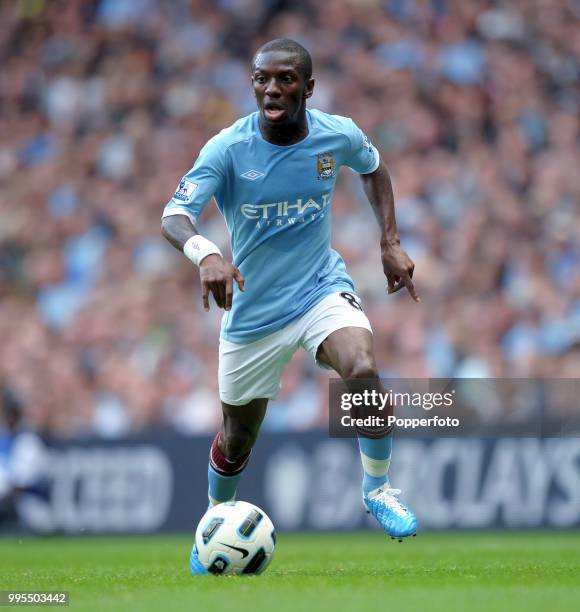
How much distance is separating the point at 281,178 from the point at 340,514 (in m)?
6.32

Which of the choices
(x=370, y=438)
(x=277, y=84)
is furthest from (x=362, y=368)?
(x=277, y=84)

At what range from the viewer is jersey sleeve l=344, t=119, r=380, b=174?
315 inches

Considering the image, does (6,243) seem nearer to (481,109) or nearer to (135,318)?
(135,318)

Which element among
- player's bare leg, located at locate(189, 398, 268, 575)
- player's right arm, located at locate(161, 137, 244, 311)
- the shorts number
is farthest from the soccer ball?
the shorts number

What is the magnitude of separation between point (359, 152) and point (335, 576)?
8.16 feet

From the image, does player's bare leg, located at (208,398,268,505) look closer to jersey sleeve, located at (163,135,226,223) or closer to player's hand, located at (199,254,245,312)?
jersey sleeve, located at (163,135,226,223)

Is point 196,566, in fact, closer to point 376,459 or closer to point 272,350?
point 376,459

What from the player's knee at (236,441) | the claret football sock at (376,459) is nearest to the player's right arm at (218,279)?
the claret football sock at (376,459)

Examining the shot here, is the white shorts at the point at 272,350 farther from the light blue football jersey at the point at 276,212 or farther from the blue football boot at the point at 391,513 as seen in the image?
the blue football boot at the point at 391,513

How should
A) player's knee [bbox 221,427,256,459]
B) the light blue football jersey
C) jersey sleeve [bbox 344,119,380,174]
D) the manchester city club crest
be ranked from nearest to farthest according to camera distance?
the light blue football jersey → the manchester city club crest → jersey sleeve [bbox 344,119,380,174] → player's knee [bbox 221,427,256,459]

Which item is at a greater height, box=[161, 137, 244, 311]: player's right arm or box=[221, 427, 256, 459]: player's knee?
box=[161, 137, 244, 311]: player's right arm

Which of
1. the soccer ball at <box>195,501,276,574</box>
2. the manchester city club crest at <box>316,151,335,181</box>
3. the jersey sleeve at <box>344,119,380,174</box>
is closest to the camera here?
the soccer ball at <box>195,501,276,574</box>

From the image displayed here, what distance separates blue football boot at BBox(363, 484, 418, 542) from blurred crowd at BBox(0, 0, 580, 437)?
583 centimetres

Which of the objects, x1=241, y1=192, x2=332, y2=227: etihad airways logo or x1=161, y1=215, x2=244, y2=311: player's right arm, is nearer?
x1=161, y1=215, x2=244, y2=311: player's right arm
